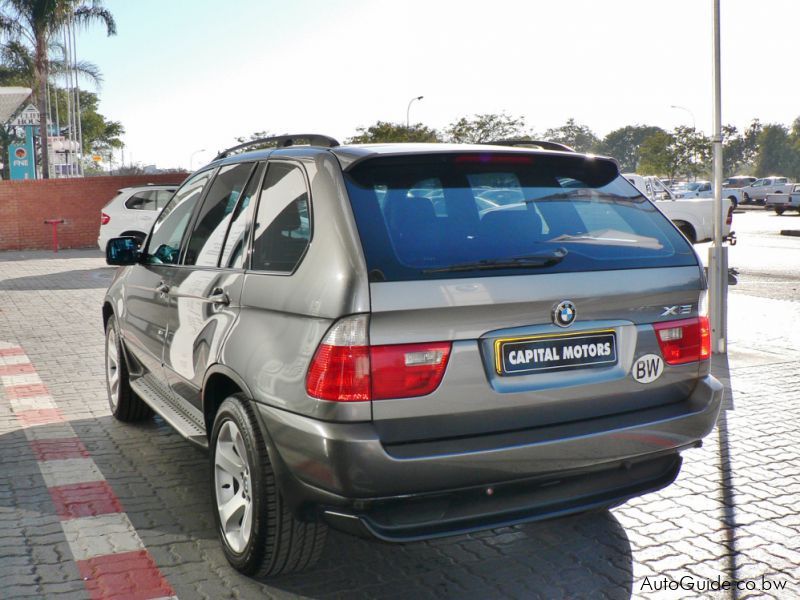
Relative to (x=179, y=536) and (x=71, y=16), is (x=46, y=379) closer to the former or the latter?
(x=179, y=536)

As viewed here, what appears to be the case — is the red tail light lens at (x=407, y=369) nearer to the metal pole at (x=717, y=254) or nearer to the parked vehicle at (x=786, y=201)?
the metal pole at (x=717, y=254)

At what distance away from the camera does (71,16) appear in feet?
138

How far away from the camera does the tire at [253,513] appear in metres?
3.35

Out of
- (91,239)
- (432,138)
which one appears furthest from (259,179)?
(432,138)

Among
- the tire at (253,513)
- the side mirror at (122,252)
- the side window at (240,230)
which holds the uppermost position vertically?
the side window at (240,230)

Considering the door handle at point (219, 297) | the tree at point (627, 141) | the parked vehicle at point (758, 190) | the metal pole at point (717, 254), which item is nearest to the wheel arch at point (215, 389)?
the door handle at point (219, 297)

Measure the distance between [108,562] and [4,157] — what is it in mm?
76254

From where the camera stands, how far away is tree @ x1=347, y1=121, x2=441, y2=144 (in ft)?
191

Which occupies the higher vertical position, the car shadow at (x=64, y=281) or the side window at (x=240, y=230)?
the side window at (x=240, y=230)

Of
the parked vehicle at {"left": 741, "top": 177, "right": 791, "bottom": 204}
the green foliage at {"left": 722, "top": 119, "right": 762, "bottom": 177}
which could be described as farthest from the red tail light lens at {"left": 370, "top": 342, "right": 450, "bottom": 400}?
the green foliage at {"left": 722, "top": 119, "right": 762, "bottom": 177}

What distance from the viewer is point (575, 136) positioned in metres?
166

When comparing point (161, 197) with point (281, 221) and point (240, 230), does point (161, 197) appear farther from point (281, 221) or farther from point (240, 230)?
point (281, 221)

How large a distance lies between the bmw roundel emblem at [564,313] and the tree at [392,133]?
177 ft

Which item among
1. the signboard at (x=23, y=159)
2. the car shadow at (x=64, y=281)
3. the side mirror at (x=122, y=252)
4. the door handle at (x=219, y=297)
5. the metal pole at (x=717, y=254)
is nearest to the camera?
the door handle at (x=219, y=297)
